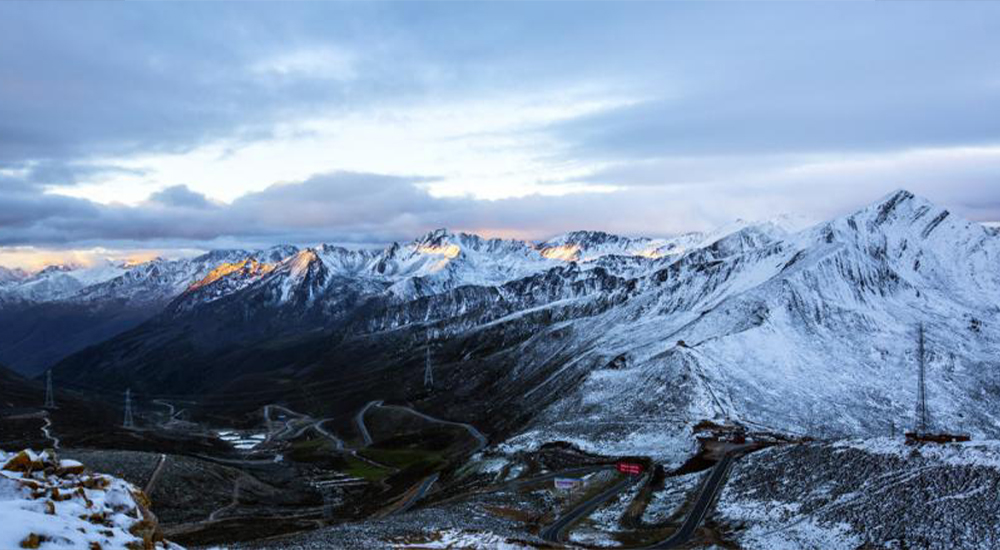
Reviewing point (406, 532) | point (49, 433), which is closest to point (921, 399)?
point (406, 532)

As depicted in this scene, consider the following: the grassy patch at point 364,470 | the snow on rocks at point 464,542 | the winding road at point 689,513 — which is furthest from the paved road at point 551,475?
the grassy patch at point 364,470

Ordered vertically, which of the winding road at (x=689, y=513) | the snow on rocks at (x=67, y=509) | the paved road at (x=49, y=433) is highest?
the snow on rocks at (x=67, y=509)

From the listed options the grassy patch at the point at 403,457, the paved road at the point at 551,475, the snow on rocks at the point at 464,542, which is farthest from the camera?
the grassy patch at the point at 403,457

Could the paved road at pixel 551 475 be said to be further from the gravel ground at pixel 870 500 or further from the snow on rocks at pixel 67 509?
the snow on rocks at pixel 67 509

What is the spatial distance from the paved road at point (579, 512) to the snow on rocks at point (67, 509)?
42433 millimetres

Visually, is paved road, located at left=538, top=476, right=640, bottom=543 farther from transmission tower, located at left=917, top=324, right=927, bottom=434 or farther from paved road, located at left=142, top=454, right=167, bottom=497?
paved road, located at left=142, top=454, right=167, bottom=497

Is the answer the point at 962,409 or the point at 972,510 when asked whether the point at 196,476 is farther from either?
the point at 962,409

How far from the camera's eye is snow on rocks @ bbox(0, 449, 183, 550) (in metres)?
27.2

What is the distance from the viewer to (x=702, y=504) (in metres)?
79.9

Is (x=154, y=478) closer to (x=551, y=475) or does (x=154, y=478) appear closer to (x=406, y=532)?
(x=551, y=475)

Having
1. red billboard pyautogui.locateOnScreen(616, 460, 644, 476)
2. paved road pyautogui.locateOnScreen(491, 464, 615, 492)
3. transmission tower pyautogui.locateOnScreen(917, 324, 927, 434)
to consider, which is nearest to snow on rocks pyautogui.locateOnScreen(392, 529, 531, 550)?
paved road pyautogui.locateOnScreen(491, 464, 615, 492)

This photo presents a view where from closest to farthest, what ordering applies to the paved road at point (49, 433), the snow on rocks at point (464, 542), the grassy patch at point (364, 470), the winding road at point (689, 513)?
the snow on rocks at point (464, 542), the winding road at point (689, 513), the grassy patch at point (364, 470), the paved road at point (49, 433)

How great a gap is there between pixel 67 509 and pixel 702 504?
64029mm

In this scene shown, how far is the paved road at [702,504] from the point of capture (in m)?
67.6
